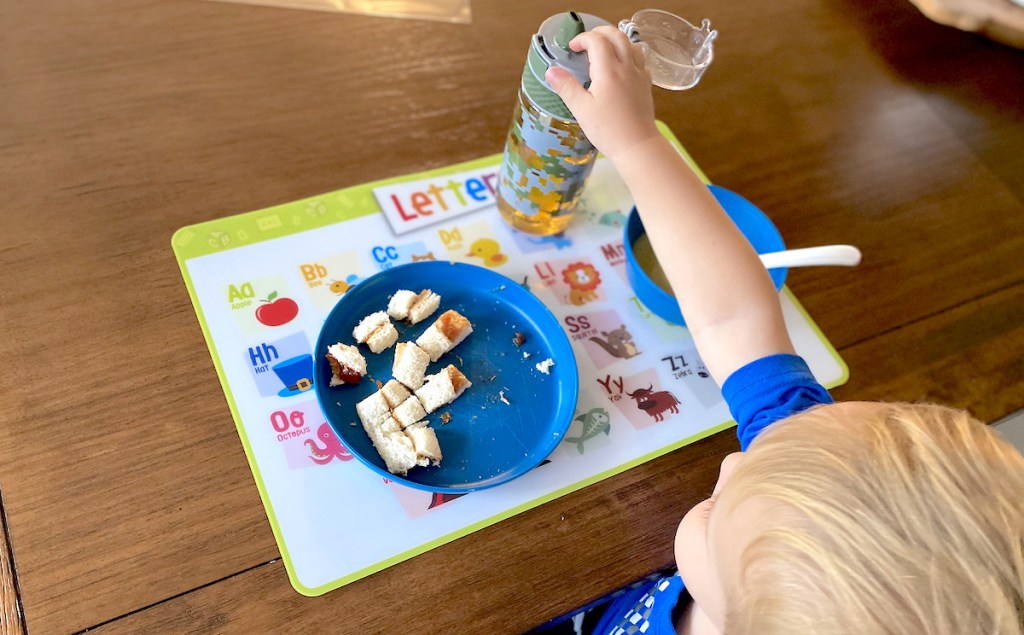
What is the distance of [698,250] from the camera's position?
68cm

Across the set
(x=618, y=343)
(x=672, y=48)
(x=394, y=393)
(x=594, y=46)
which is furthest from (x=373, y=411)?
(x=672, y=48)

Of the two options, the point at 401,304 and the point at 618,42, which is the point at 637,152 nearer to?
the point at 618,42

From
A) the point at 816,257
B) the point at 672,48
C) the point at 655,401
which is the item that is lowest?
the point at 655,401

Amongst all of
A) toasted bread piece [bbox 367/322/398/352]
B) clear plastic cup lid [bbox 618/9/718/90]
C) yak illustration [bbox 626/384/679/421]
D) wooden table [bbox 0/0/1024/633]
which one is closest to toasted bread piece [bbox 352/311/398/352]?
toasted bread piece [bbox 367/322/398/352]

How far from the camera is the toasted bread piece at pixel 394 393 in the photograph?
0.65m

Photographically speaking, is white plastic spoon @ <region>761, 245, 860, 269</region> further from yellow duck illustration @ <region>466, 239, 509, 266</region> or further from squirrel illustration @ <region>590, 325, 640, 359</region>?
yellow duck illustration @ <region>466, 239, 509, 266</region>

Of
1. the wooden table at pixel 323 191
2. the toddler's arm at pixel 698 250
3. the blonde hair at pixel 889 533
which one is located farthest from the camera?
the toddler's arm at pixel 698 250

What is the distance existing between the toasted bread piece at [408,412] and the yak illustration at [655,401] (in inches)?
8.4

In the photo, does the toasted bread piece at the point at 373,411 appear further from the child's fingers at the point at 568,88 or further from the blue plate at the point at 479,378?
the child's fingers at the point at 568,88

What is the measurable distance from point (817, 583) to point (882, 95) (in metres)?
0.82

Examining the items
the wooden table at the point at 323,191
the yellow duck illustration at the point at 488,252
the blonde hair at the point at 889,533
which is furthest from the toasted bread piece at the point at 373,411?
the blonde hair at the point at 889,533

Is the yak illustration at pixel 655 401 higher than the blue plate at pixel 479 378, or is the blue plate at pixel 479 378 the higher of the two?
the blue plate at pixel 479 378

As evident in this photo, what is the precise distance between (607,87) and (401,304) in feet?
0.90

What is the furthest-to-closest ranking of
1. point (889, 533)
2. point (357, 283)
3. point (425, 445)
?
point (357, 283)
point (425, 445)
point (889, 533)
